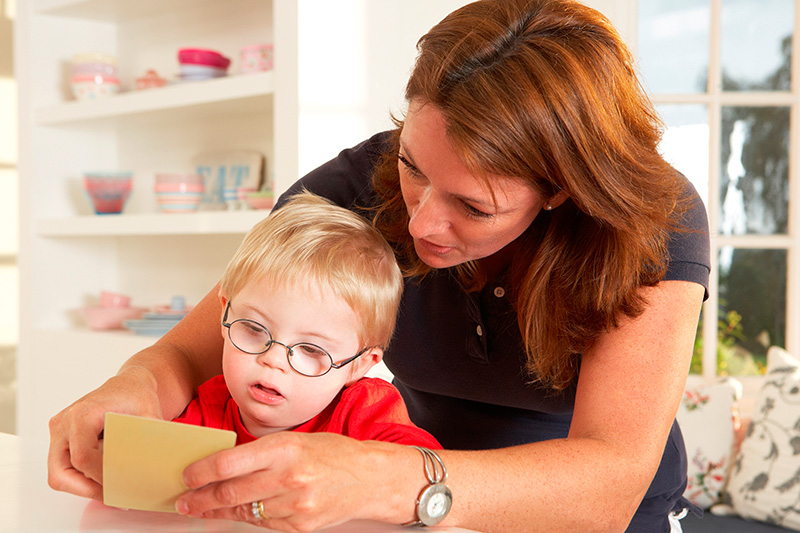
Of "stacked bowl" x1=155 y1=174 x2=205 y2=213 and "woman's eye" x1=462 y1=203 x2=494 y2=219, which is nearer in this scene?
"woman's eye" x1=462 y1=203 x2=494 y2=219

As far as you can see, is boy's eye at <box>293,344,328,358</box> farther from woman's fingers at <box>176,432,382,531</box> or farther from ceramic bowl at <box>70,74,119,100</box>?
ceramic bowl at <box>70,74,119,100</box>

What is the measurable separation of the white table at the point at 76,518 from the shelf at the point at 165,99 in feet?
6.03

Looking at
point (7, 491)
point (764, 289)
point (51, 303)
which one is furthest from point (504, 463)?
point (51, 303)

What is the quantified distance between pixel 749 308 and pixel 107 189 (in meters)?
2.66

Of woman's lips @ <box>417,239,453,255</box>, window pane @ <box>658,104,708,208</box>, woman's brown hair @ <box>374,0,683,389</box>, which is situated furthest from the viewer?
window pane @ <box>658,104,708,208</box>

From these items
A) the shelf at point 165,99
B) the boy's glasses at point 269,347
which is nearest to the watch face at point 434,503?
the boy's glasses at point 269,347

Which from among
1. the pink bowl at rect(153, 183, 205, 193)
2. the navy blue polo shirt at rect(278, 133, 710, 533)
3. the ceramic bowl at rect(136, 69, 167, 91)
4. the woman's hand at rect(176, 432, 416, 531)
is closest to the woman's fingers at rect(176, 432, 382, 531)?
the woman's hand at rect(176, 432, 416, 531)

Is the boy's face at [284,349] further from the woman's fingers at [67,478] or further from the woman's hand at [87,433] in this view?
the woman's fingers at [67,478]

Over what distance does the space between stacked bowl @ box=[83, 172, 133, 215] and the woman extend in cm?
209

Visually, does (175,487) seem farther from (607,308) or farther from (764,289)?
(764,289)

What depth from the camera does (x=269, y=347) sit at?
1032mm

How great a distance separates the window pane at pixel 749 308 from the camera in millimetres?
3084

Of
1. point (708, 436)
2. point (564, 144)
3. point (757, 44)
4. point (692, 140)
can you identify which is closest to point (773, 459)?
point (708, 436)

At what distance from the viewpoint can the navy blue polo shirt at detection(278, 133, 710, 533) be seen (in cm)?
127
